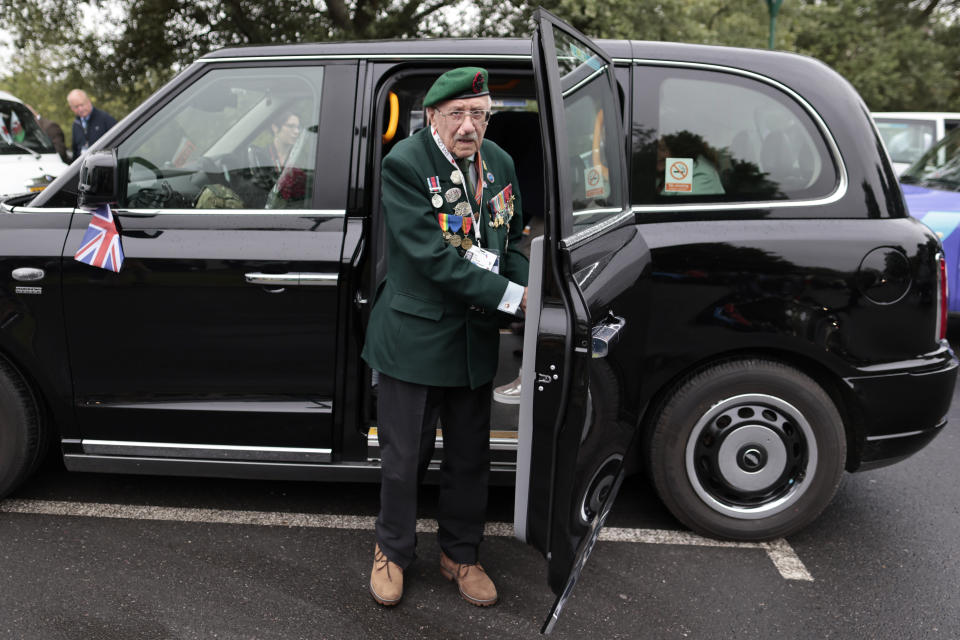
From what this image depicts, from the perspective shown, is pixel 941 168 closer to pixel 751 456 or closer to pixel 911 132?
pixel 911 132

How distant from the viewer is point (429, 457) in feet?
9.42

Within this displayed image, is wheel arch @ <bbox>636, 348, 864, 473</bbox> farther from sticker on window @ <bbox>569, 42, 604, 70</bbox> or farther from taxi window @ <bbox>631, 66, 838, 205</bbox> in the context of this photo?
sticker on window @ <bbox>569, 42, 604, 70</bbox>

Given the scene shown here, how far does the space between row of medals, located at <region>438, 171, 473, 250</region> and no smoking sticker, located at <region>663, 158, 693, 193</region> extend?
0.85 metres

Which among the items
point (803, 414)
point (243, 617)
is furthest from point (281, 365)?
point (803, 414)

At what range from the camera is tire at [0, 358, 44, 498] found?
312 cm

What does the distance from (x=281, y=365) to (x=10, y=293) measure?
1015 millimetres

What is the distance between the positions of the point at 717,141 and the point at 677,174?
0.19 metres

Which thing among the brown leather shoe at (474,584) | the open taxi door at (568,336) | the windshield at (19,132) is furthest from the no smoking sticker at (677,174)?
the windshield at (19,132)

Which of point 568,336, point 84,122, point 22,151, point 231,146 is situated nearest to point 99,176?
point 231,146

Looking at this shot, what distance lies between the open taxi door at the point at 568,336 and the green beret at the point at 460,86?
0.86 feet

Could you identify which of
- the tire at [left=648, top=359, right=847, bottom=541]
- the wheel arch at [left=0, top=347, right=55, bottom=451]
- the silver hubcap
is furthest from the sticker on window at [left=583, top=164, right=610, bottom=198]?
the wheel arch at [left=0, top=347, right=55, bottom=451]

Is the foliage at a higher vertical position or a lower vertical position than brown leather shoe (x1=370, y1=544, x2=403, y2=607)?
higher

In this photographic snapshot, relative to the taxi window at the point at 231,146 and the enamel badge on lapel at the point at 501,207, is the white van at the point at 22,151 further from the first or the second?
the enamel badge on lapel at the point at 501,207

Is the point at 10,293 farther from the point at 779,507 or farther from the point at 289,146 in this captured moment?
the point at 779,507
